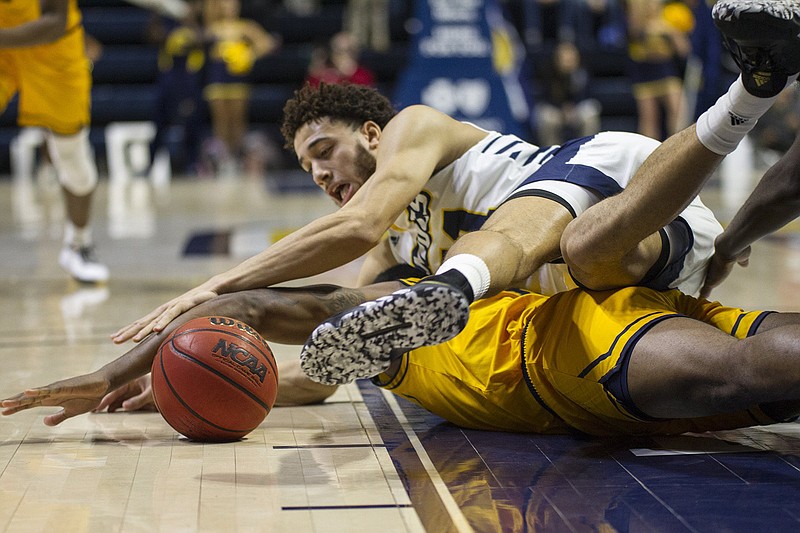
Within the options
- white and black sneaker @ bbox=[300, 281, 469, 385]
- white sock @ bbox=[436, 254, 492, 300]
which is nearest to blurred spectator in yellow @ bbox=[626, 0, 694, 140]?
white sock @ bbox=[436, 254, 492, 300]

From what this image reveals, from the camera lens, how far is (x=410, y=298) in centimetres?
243

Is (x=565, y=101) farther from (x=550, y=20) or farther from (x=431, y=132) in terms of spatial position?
(x=431, y=132)

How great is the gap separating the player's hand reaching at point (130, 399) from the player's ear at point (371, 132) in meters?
1.07

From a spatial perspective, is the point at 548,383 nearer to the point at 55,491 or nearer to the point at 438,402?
the point at 438,402

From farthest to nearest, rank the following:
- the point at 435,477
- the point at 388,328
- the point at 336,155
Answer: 1. the point at 336,155
2. the point at 435,477
3. the point at 388,328

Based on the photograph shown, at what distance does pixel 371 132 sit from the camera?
355 centimetres

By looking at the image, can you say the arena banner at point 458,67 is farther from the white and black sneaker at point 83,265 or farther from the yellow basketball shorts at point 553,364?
the yellow basketball shorts at point 553,364

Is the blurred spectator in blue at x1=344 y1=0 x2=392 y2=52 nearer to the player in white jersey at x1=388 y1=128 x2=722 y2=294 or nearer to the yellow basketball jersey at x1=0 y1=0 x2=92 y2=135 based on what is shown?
the yellow basketball jersey at x1=0 y1=0 x2=92 y2=135

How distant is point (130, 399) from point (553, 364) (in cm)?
138

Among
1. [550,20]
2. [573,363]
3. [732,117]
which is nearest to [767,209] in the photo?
[732,117]

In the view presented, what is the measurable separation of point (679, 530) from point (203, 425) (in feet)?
4.23

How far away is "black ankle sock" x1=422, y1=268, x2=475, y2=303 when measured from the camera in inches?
100

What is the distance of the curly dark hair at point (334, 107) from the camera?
3.50m

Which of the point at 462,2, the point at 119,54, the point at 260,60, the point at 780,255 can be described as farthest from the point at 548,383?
the point at 119,54
